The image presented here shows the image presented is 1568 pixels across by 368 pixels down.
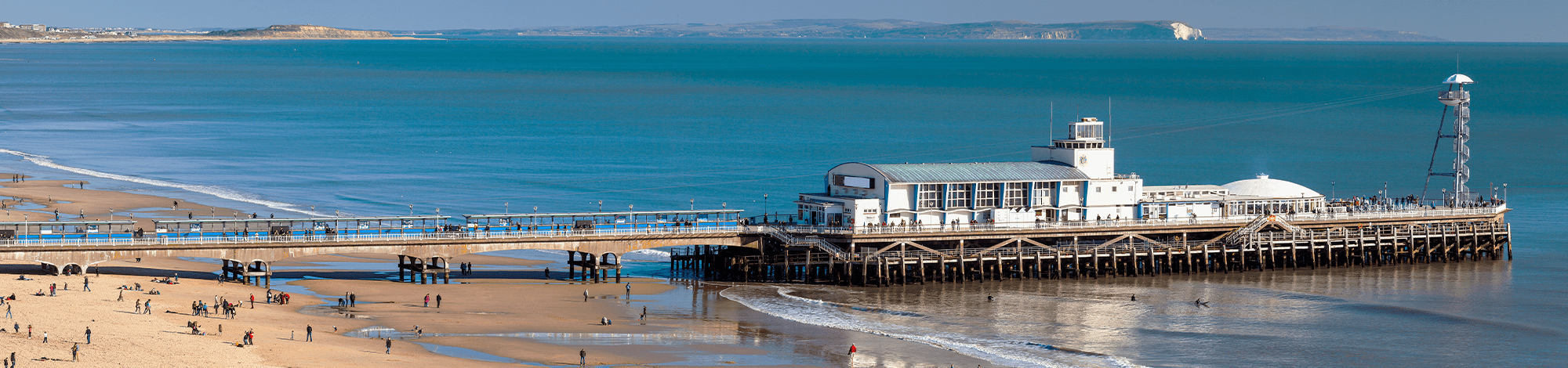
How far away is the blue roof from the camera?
79.4 m

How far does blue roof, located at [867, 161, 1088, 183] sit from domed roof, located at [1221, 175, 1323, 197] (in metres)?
12.4

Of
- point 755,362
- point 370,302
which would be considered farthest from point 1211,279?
point 370,302

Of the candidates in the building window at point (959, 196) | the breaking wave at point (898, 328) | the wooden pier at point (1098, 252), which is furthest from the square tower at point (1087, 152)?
the breaking wave at point (898, 328)

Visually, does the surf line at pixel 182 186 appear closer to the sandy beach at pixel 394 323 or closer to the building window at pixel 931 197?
the sandy beach at pixel 394 323

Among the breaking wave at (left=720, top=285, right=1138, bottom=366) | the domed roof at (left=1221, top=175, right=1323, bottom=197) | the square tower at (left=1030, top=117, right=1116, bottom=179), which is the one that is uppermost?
the square tower at (left=1030, top=117, right=1116, bottom=179)

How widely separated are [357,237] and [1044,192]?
34.1 m

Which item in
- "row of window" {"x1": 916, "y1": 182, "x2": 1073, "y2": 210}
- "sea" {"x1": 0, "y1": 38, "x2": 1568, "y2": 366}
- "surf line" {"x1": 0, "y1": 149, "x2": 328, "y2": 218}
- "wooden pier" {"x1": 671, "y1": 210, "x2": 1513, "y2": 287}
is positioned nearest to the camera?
"sea" {"x1": 0, "y1": 38, "x2": 1568, "y2": 366}

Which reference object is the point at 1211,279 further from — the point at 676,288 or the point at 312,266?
the point at 312,266

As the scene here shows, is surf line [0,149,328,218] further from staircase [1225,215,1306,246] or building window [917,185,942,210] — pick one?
staircase [1225,215,1306,246]

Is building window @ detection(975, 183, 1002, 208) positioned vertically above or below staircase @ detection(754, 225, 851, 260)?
above

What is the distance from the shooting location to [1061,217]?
82.5 metres

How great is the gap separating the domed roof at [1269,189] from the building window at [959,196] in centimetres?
1749

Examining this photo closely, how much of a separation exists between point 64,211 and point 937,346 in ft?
215

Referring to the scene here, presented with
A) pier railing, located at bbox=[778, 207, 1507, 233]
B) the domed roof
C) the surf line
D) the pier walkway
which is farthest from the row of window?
the surf line
